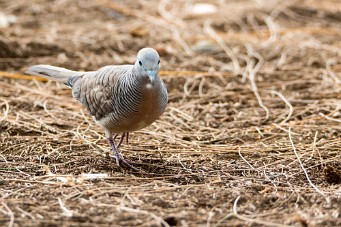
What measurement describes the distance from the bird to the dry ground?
1.22 feet

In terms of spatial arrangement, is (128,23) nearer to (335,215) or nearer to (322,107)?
(322,107)

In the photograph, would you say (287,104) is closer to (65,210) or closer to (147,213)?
(147,213)

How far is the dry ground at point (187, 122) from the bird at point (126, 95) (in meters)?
0.37

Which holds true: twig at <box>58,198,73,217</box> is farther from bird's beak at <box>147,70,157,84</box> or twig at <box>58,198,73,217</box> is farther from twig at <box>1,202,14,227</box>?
bird's beak at <box>147,70,157,84</box>

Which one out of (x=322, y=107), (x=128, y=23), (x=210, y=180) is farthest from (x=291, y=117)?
(x=128, y=23)

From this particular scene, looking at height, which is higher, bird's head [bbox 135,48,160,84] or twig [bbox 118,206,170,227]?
bird's head [bbox 135,48,160,84]

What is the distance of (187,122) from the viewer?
6184 millimetres

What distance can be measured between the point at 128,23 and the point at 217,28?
1324 mm

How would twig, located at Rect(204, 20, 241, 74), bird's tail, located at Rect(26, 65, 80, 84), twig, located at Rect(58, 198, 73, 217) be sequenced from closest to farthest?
twig, located at Rect(58, 198, 73, 217) → bird's tail, located at Rect(26, 65, 80, 84) → twig, located at Rect(204, 20, 241, 74)

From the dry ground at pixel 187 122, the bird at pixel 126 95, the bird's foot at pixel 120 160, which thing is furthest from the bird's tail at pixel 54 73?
the bird's foot at pixel 120 160

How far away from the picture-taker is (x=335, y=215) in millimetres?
3885

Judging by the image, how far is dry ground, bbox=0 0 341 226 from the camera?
4059 mm

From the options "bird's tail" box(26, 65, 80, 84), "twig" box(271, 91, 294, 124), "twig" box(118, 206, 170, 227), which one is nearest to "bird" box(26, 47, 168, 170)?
"bird's tail" box(26, 65, 80, 84)

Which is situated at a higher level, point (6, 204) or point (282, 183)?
point (6, 204)
